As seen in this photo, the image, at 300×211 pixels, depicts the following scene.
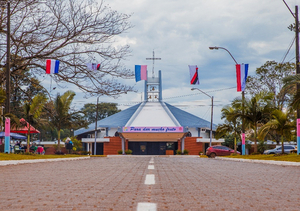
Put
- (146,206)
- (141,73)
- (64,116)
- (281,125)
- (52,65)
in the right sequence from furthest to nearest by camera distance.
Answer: (64,116)
(141,73)
(281,125)
(52,65)
(146,206)

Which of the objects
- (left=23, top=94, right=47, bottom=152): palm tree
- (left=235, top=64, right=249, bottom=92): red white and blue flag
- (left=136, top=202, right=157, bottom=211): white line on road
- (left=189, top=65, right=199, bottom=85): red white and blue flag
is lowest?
(left=136, top=202, right=157, bottom=211): white line on road

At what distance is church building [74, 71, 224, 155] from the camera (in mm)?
53688

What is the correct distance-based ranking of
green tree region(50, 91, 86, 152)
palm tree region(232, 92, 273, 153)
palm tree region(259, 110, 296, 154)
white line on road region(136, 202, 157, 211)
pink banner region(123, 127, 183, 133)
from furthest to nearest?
pink banner region(123, 127, 183, 133) → green tree region(50, 91, 86, 152) → palm tree region(232, 92, 273, 153) → palm tree region(259, 110, 296, 154) → white line on road region(136, 202, 157, 211)

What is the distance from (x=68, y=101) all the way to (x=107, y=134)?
1965 cm

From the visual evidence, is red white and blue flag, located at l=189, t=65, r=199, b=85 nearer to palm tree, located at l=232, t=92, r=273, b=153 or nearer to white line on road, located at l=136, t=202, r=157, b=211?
palm tree, located at l=232, t=92, r=273, b=153

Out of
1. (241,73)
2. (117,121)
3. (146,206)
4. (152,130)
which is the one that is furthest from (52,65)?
(117,121)

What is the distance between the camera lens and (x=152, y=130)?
52844 millimetres

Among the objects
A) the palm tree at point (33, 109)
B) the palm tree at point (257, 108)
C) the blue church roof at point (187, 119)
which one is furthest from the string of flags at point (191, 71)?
the blue church roof at point (187, 119)

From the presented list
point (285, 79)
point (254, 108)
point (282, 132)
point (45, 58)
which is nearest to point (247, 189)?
point (285, 79)

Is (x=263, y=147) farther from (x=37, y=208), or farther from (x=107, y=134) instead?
(x=37, y=208)

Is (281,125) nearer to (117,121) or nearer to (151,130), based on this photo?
(151,130)

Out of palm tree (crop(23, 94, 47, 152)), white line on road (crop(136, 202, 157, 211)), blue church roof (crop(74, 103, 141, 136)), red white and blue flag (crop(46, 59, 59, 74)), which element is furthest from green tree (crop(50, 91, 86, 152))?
white line on road (crop(136, 202, 157, 211))

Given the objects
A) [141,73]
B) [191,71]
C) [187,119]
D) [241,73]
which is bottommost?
[187,119]

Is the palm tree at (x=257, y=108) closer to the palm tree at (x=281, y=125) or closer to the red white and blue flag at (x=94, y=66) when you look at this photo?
the palm tree at (x=281, y=125)
